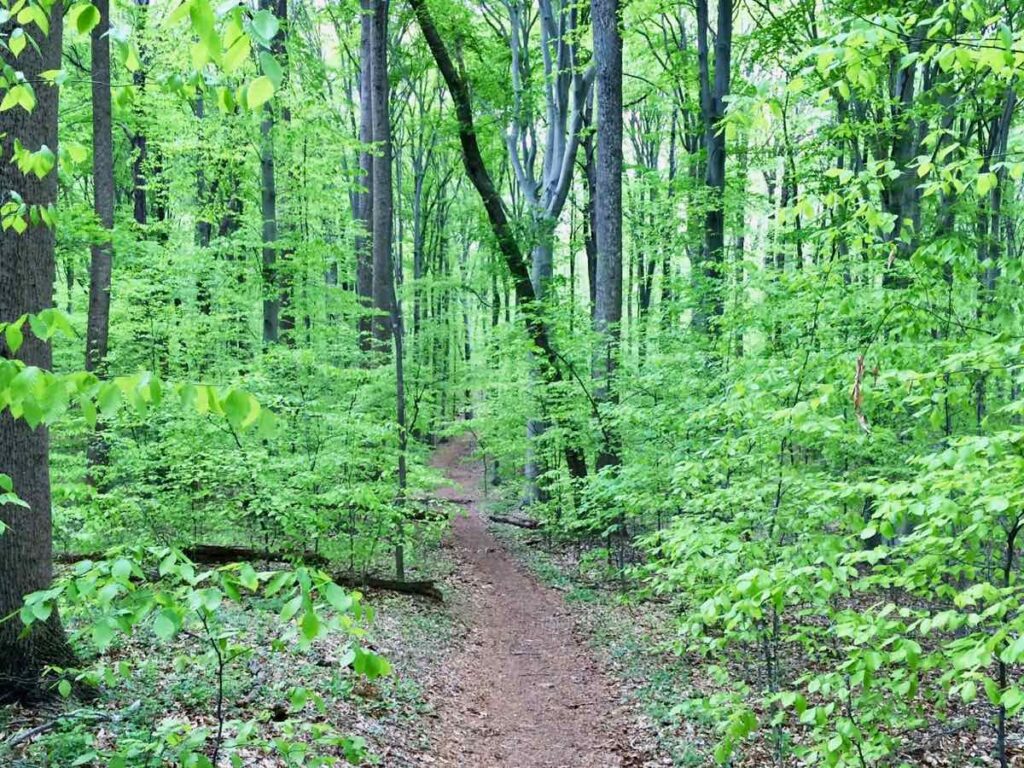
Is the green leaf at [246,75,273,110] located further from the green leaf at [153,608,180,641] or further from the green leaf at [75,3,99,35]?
the green leaf at [153,608,180,641]

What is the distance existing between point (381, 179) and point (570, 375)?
17.1 feet

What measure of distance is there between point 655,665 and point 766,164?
482 inches

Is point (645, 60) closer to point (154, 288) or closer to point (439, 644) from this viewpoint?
point (154, 288)

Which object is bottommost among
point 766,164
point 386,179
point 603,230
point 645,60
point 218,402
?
point 218,402

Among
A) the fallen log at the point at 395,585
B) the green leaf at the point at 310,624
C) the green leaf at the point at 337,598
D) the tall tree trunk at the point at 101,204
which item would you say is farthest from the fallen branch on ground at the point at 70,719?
the tall tree trunk at the point at 101,204

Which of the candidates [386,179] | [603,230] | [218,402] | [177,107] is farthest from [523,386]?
[218,402]

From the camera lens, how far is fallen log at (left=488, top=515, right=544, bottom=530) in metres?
17.2

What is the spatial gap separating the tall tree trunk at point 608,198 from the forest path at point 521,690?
9.35 ft

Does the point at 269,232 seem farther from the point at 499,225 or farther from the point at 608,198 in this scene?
the point at 608,198

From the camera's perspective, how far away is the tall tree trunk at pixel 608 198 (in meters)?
11.0

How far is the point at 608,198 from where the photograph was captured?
1153 cm

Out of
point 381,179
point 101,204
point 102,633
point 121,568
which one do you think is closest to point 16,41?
point 121,568

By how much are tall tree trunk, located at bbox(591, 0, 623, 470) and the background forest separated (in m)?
0.06

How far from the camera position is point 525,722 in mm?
7102
